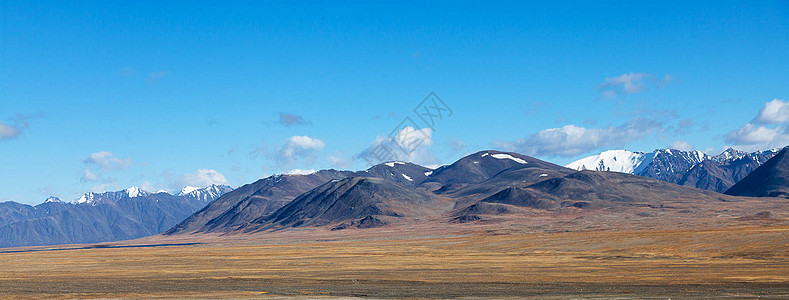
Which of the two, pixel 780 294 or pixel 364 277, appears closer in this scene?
pixel 780 294

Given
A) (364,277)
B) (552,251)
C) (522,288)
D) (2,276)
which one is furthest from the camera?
(552,251)

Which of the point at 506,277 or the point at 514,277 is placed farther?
the point at 506,277

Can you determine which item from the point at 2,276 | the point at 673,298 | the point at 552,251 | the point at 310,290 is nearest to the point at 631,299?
the point at 673,298

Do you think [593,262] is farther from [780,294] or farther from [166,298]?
[166,298]

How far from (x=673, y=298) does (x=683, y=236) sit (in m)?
67.1

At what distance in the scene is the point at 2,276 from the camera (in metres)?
75.1

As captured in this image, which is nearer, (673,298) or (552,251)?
(673,298)

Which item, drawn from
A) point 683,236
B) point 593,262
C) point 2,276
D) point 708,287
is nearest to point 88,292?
point 2,276

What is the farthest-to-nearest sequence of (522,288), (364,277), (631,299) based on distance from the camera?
(364,277) → (522,288) → (631,299)

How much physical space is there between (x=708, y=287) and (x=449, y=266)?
3259 cm

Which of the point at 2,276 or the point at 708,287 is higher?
the point at 2,276

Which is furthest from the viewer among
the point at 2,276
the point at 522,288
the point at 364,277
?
the point at 2,276

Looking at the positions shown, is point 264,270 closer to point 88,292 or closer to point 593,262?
point 88,292

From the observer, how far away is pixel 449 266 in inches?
3017
